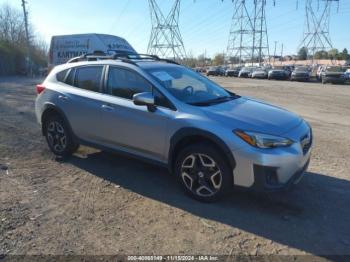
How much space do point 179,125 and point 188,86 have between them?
0.90 metres

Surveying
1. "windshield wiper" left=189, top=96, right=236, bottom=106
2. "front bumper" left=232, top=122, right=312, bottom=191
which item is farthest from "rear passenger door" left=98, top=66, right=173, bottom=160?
"front bumper" left=232, top=122, right=312, bottom=191

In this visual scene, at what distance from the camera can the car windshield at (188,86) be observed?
5188mm

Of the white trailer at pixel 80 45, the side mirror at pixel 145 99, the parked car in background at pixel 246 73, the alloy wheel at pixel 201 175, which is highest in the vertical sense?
the white trailer at pixel 80 45

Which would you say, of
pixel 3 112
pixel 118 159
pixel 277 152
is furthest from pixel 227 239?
pixel 3 112

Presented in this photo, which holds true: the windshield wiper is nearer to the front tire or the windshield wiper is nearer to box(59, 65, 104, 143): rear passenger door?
the front tire

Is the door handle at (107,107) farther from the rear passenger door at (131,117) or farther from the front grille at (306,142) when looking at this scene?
the front grille at (306,142)

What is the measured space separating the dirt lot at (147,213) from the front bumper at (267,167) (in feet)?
1.32

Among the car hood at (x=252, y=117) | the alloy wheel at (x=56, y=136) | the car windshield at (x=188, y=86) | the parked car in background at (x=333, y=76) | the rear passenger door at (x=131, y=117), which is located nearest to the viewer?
the car hood at (x=252, y=117)

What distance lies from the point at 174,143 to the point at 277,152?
1.30 meters

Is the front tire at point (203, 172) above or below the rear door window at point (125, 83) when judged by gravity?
below

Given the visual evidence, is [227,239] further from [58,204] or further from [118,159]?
[118,159]

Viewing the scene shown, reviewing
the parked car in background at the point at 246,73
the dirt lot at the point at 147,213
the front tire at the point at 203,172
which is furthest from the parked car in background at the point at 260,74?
the front tire at the point at 203,172

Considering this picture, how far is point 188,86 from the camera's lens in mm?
5496

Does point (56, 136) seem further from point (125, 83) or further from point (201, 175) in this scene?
point (201, 175)
